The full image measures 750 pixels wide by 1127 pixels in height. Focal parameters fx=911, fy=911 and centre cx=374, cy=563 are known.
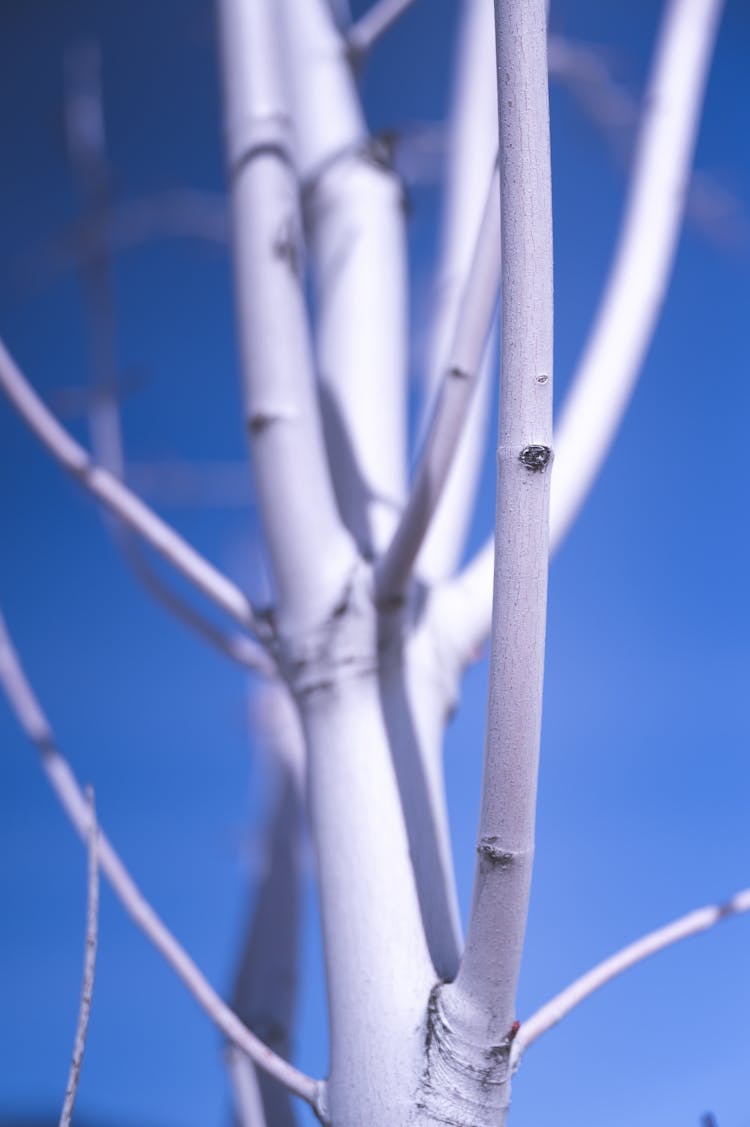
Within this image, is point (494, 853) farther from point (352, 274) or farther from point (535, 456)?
point (352, 274)

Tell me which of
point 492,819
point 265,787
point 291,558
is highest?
point 265,787

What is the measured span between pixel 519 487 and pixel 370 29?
49 centimetres

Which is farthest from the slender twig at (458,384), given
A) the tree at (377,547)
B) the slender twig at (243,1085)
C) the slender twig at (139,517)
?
the slender twig at (243,1085)

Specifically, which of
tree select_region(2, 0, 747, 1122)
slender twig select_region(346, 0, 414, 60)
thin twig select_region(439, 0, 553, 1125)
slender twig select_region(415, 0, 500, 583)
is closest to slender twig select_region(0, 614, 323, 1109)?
tree select_region(2, 0, 747, 1122)

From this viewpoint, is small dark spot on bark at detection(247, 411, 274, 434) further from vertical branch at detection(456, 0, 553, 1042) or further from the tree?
vertical branch at detection(456, 0, 553, 1042)

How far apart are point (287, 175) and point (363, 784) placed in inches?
11.7

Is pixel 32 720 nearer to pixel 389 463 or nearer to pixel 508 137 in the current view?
pixel 389 463

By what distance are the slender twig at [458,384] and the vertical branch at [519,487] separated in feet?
0.23

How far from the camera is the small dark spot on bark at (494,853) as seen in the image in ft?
0.93

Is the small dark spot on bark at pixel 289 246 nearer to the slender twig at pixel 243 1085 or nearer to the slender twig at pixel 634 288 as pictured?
the slender twig at pixel 634 288

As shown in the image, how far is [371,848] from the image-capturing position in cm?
36

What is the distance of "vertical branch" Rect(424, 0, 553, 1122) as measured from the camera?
0.85 feet

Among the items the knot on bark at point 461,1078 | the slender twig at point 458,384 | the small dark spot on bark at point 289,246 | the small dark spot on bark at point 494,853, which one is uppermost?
the small dark spot on bark at point 289,246

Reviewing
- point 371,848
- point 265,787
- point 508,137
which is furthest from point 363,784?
point 265,787
